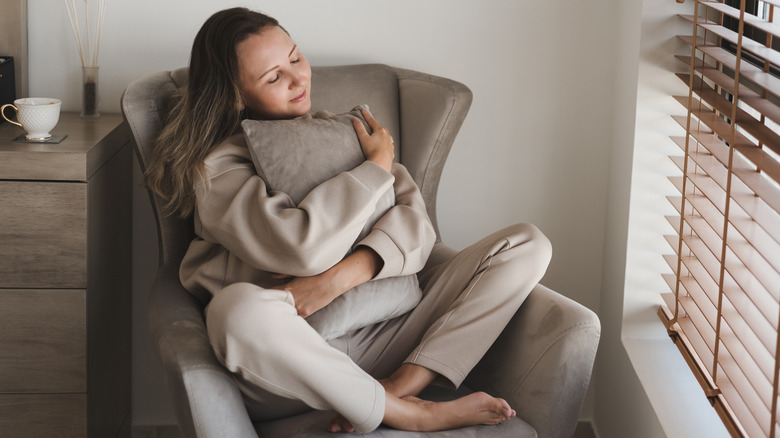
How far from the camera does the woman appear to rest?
1432 millimetres

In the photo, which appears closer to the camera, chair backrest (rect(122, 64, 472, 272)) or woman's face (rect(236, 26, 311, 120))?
woman's face (rect(236, 26, 311, 120))

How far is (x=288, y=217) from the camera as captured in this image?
5.20 ft

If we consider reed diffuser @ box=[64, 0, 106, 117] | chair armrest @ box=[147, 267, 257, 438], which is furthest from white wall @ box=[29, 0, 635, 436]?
chair armrest @ box=[147, 267, 257, 438]

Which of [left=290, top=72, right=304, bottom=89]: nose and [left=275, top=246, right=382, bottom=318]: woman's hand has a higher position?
[left=290, top=72, right=304, bottom=89]: nose

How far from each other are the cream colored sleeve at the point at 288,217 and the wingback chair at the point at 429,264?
17 cm

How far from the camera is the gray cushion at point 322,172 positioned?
1.64m

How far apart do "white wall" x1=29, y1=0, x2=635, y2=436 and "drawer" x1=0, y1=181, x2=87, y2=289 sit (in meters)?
0.43

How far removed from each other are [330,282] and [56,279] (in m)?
0.62

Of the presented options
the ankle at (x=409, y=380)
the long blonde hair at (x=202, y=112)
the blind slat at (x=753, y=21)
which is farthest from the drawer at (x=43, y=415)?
the blind slat at (x=753, y=21)

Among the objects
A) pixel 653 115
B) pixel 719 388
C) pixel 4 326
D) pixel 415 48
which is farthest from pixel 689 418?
pixel 4 326

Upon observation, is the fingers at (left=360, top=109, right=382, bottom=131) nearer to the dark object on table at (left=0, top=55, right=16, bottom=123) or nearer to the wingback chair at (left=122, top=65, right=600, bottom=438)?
the wingback chair at (left=122, top=65, right=600, bottom=438)

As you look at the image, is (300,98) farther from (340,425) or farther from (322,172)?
(340,425)

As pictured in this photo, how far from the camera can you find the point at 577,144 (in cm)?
227

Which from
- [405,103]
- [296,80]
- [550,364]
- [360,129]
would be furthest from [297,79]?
[550,364]
